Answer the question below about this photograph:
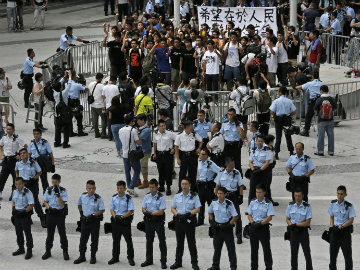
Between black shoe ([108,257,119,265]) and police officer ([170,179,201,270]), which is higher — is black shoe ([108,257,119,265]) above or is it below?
below

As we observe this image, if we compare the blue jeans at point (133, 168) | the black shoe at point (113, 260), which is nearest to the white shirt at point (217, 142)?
the blue jeans at point (133, 168)

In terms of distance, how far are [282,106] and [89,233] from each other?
21.4 ft

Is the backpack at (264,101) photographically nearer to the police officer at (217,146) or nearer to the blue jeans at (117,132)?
the police officer at (217,146)

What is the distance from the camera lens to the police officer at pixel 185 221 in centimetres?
1500

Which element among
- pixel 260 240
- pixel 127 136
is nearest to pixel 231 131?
pixel 127 136

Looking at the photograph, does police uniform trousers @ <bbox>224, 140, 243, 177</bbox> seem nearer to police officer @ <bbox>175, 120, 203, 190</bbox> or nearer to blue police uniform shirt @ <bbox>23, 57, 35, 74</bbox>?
police officer @ <bbox>175, 120, 203, 190</bbox>

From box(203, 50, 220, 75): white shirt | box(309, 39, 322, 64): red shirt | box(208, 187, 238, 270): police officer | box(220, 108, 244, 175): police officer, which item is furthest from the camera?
box(309, 39, 322, 64): red shirt

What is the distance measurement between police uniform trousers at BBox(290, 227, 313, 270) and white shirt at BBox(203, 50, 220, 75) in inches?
392

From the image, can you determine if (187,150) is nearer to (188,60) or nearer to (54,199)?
(54,199)

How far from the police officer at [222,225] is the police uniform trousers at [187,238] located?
16.4 inches

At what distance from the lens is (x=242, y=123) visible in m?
19.0

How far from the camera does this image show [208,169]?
16562 millimetres

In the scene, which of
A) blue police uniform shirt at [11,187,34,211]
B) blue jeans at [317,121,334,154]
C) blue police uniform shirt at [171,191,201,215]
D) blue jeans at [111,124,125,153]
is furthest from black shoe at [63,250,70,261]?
blue jeans at [317,121,334,154]

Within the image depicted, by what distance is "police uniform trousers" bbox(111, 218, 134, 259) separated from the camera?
15.3 metres
